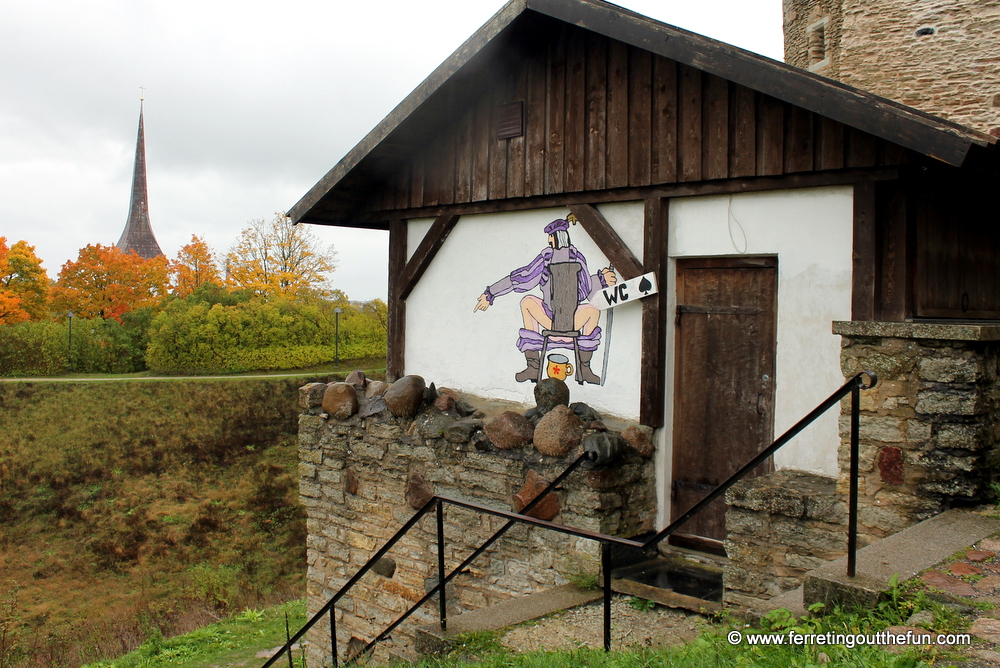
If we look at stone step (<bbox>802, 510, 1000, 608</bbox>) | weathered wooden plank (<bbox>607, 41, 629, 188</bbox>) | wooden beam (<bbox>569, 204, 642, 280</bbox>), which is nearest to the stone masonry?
stone step (<bbox>802, 510, 1000, 608</bbox>)

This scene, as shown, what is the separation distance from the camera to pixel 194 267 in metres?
40.0

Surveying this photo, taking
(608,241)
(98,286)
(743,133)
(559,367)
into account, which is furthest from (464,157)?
(98,286)

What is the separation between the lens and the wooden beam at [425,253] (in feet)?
26.6

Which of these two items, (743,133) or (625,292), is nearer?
(743,133)

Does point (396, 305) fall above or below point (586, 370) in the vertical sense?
above

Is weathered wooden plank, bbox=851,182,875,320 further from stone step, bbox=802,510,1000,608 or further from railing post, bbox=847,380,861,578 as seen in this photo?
railing post, bbox=847,380,861,578

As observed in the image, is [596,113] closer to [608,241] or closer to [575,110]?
[575,110]

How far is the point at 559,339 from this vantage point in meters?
7.14

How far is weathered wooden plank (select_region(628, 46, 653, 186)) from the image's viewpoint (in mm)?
6328

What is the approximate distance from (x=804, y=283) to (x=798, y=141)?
1024mm

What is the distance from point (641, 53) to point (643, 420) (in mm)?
3073

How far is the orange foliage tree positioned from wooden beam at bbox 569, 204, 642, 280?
111 ft

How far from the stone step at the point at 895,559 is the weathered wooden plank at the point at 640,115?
3454mm

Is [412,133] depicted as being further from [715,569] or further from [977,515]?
[977,515]
